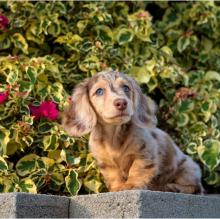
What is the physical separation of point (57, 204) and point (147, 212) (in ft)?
1.54

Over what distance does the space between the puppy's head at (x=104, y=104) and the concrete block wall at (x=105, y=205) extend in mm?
440

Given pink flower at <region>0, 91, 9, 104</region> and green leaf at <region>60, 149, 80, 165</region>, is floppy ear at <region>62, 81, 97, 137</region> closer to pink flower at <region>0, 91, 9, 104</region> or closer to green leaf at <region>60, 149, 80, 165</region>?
green leaf at <region>60, 149, 80, 165</region>

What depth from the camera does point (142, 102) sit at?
3260 millimetres

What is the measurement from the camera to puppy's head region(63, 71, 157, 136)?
2977 millimetres

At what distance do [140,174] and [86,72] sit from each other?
1396 millimetres

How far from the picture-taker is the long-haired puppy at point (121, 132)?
9.97 feet

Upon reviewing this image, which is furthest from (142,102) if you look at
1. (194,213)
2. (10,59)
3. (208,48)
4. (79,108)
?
(208,48)

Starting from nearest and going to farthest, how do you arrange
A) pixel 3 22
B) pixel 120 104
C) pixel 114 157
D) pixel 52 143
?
pixel 120 104
pixel 114 157
pixel 52 143
pixel 3 22

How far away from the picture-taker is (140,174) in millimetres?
3039

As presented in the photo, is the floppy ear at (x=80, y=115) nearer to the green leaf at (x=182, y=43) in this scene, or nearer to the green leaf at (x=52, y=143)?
the green leaf at (x=52, y=143)

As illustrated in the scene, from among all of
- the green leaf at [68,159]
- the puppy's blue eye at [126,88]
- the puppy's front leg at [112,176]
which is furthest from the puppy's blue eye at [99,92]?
the green leaf at [68,159]

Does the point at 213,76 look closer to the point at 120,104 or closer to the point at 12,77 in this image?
the point at 12,77

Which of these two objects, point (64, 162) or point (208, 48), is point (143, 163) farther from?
point (208, 48)

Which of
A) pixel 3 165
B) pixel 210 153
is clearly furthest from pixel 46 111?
pixel 210 153
